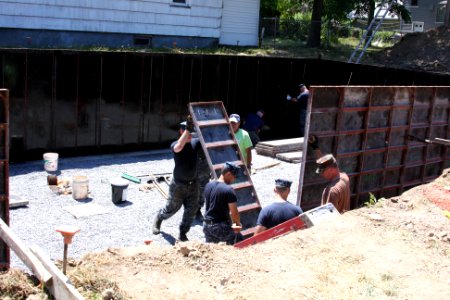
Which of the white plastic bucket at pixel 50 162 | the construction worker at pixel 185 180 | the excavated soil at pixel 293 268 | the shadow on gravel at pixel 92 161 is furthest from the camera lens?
the shadow on gravel at pixel 92 161

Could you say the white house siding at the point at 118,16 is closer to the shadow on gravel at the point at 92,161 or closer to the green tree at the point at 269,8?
the shadow on gravel at the point at 92,161

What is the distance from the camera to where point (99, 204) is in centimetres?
1091

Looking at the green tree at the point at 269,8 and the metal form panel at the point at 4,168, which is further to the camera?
the green tree at the point at 269,8

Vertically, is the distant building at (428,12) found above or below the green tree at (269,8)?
above

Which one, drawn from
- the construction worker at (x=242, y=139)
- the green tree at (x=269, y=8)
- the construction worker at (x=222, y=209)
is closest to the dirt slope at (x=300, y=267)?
the construction worker at (x=222, y=209)

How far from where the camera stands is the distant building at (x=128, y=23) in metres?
18.8

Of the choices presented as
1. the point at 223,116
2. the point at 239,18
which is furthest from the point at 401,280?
the point at 239,18

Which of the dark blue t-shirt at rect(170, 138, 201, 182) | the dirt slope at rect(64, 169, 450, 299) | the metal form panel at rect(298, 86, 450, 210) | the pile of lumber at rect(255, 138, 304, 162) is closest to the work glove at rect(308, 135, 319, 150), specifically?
the metal form panel at rect(298, 86, 450, 210)

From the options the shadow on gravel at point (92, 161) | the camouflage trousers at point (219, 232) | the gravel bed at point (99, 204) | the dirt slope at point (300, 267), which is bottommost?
the gravel bed at point (99, 204)

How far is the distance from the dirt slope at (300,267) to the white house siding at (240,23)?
1894 cm

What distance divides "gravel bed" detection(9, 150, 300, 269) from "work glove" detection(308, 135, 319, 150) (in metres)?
2.41

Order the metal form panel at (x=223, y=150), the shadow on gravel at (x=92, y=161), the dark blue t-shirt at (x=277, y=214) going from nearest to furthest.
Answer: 1. the dark blue t-shirt at (x=277, y=214)
2. the metal form panel at (x=223, y=150)
3. the shadow on gravel at (x=92, y=161)

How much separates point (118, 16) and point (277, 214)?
49.8ft

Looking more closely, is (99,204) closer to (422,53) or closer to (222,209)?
(222,209)
